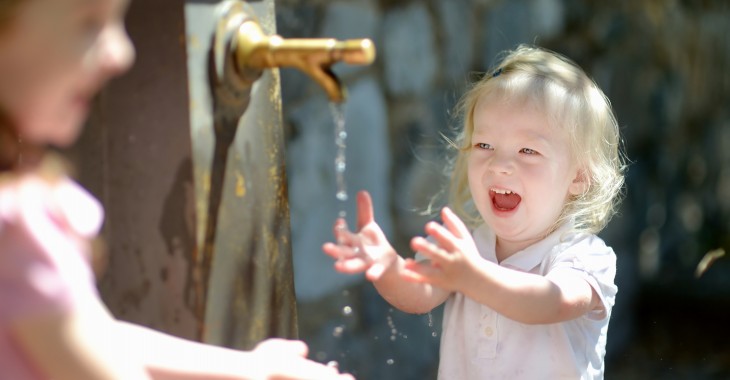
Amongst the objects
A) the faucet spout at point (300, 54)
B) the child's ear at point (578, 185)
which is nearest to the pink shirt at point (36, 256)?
the faucet spout at point (300, 54)

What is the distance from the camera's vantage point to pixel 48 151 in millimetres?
1532

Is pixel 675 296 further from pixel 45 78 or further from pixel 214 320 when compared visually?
pixel 45 78

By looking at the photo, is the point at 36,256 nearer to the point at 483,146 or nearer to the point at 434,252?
the point at 434,252

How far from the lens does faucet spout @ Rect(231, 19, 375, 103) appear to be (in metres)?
1.41

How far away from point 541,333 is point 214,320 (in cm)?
70

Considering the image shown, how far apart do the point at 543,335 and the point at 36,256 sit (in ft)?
3.95

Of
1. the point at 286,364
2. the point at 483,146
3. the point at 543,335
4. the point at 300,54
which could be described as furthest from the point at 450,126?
the point at 286,364

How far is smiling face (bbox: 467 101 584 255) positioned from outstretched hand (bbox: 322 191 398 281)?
371 millimetres

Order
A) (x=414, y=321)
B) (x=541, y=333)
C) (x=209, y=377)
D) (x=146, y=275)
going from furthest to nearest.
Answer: (x=414, y=321) → (x=541, y=333) → (x=146, y=275) → (x=209, y=377)

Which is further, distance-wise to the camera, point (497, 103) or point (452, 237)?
point (497, 103)

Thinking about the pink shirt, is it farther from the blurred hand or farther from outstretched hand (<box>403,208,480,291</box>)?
outstretched hand (<box>403,208,480,291</box>)

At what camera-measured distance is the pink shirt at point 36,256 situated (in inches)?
36.8

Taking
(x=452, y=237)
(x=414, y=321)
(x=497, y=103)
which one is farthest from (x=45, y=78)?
(x=414, y=321)

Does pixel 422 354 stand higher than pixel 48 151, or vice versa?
pixel 48 151
